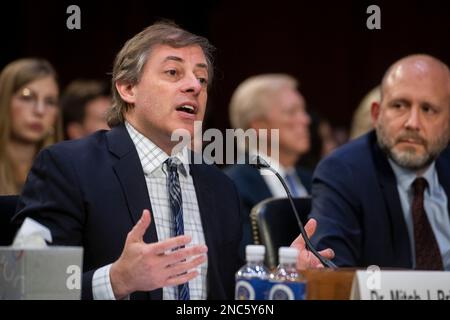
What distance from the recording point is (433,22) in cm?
708

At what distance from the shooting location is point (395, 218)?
121 inches

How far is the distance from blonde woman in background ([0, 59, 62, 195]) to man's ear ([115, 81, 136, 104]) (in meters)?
1.40

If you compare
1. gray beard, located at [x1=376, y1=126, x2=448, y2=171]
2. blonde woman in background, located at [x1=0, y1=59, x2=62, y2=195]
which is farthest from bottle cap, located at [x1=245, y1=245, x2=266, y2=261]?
blonde woman in background, located at [x1=0, y1=59, x2=62, y2=195]

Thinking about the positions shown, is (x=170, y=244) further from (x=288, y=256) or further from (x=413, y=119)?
(x=413, y=119)

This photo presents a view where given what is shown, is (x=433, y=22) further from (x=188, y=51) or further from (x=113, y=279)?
(x=113, y=279)

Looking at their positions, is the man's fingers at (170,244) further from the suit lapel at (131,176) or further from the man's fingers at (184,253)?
the suit lapel at (131,176)

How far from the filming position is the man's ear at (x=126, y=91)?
8.51 feet

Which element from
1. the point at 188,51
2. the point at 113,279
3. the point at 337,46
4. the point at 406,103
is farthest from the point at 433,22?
the point at 113,279

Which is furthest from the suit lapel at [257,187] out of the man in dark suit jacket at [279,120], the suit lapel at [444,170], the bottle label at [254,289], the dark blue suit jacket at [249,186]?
the bottle label at [254,289]

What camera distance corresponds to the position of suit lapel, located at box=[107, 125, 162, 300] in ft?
7.62

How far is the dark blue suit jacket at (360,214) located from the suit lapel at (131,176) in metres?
0.82

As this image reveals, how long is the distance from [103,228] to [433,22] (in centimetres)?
533

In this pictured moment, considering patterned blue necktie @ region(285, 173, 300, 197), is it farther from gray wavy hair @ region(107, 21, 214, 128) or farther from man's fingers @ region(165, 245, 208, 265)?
man's fingers @ region(165, 245, 208, 265)

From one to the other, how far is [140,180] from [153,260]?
0.57m
